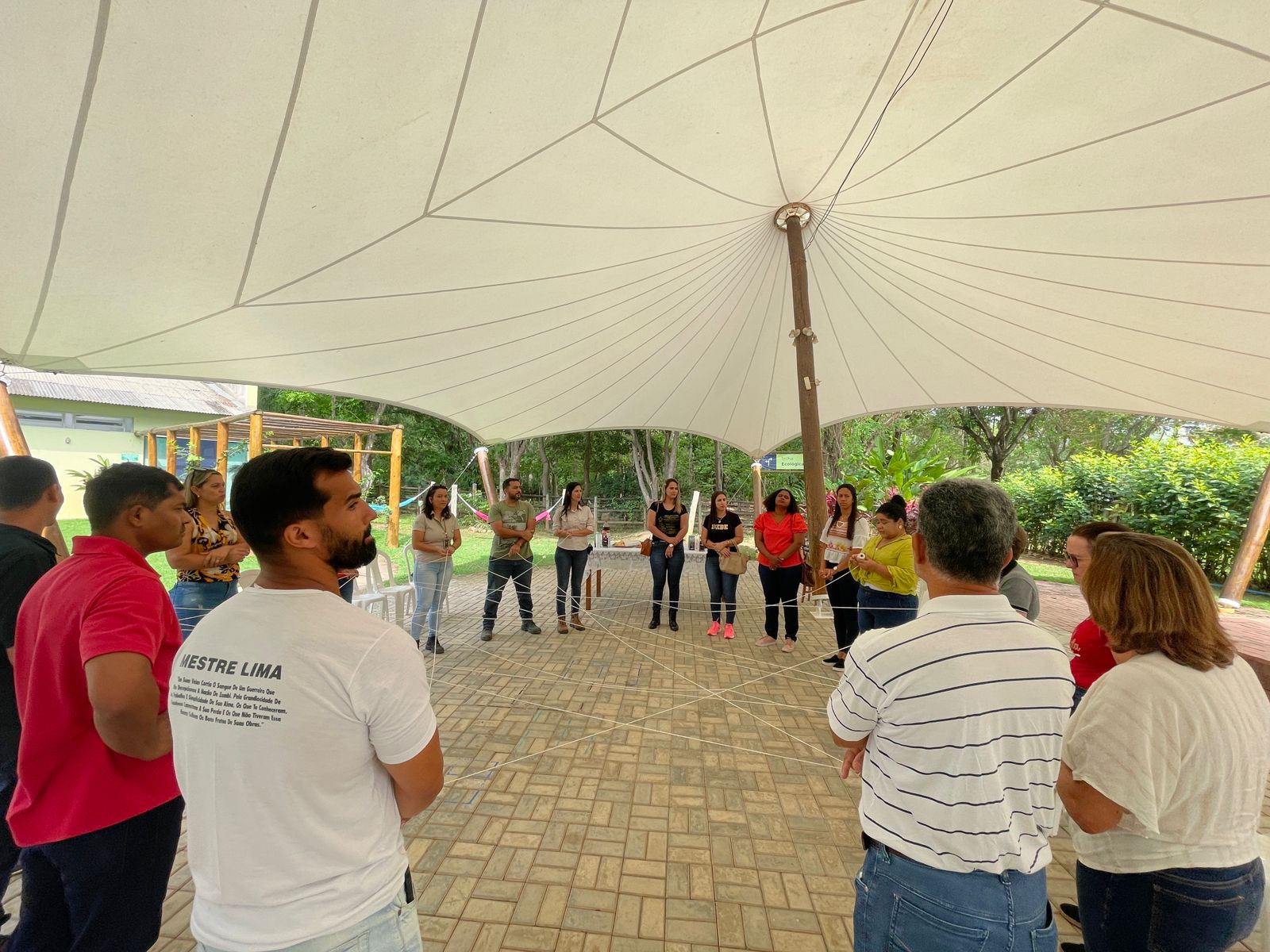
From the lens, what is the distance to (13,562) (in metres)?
1.49

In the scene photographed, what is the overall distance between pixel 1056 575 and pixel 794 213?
10852 millimetres

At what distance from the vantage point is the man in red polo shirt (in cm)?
117

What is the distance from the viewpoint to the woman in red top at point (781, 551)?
5.01 meters

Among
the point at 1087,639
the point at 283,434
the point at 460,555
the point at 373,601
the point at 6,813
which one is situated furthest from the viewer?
the point at 283,434

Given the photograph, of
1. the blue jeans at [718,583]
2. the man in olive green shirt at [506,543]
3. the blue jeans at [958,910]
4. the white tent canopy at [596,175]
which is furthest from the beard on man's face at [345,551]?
the blue jeans at [718,583]

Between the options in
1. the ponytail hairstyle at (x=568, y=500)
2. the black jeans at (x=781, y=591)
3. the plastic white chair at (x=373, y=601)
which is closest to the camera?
the plastic white chair at (x=373, y=601)

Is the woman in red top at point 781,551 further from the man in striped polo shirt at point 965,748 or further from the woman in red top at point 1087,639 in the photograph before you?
the man in striped polo shirt at point 965,748

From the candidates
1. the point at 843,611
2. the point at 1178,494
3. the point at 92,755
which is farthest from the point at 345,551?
the point at 1178,494

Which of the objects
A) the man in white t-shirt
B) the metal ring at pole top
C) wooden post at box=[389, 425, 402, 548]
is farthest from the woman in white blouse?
wooden post at box=[389, 425, 402, 548]

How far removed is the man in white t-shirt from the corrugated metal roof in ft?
50.6

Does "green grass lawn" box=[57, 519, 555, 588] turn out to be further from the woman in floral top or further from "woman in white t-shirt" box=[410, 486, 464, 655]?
the woman in floral top

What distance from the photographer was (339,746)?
839mm

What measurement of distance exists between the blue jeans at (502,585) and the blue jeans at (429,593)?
522 millimetres

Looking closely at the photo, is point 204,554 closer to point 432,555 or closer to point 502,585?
point 432,555
